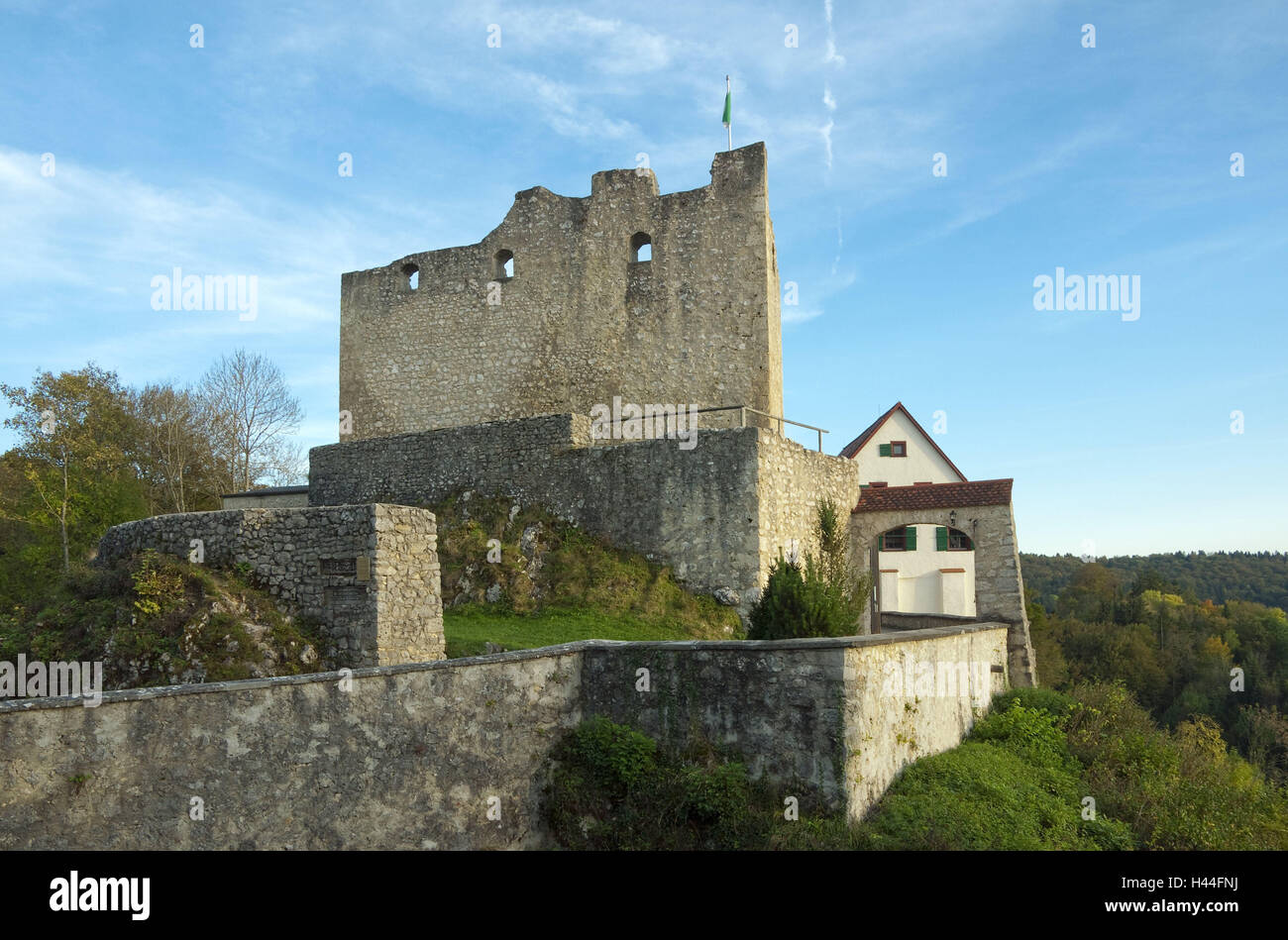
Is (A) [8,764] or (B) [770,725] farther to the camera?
(B) [770,725]

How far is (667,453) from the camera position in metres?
18.7

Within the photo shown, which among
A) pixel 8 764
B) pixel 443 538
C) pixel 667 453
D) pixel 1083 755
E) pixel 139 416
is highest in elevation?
pixel 139 416

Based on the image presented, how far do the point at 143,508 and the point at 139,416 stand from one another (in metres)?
5.25

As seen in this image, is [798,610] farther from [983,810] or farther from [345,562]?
[345,562]

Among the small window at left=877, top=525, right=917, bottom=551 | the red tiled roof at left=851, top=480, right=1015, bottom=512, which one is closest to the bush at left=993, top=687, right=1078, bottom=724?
the red tiled roof at left=851, top=480, right=1015, bottom=512

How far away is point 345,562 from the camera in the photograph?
12.5 metres

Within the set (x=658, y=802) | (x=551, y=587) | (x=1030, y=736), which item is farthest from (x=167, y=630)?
(x=1030, y=736)

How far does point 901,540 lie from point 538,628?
748 inches

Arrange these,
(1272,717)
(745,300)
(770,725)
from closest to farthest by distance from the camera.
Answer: (770,725) < (745,300) < (1272,717)

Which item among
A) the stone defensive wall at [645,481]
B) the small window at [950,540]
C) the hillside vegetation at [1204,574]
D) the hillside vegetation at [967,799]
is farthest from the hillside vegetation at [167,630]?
the hillside vegetation at [1204,574]

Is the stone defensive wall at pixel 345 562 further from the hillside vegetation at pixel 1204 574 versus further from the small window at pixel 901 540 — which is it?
the hillside vegetation at pixel 1204 574
